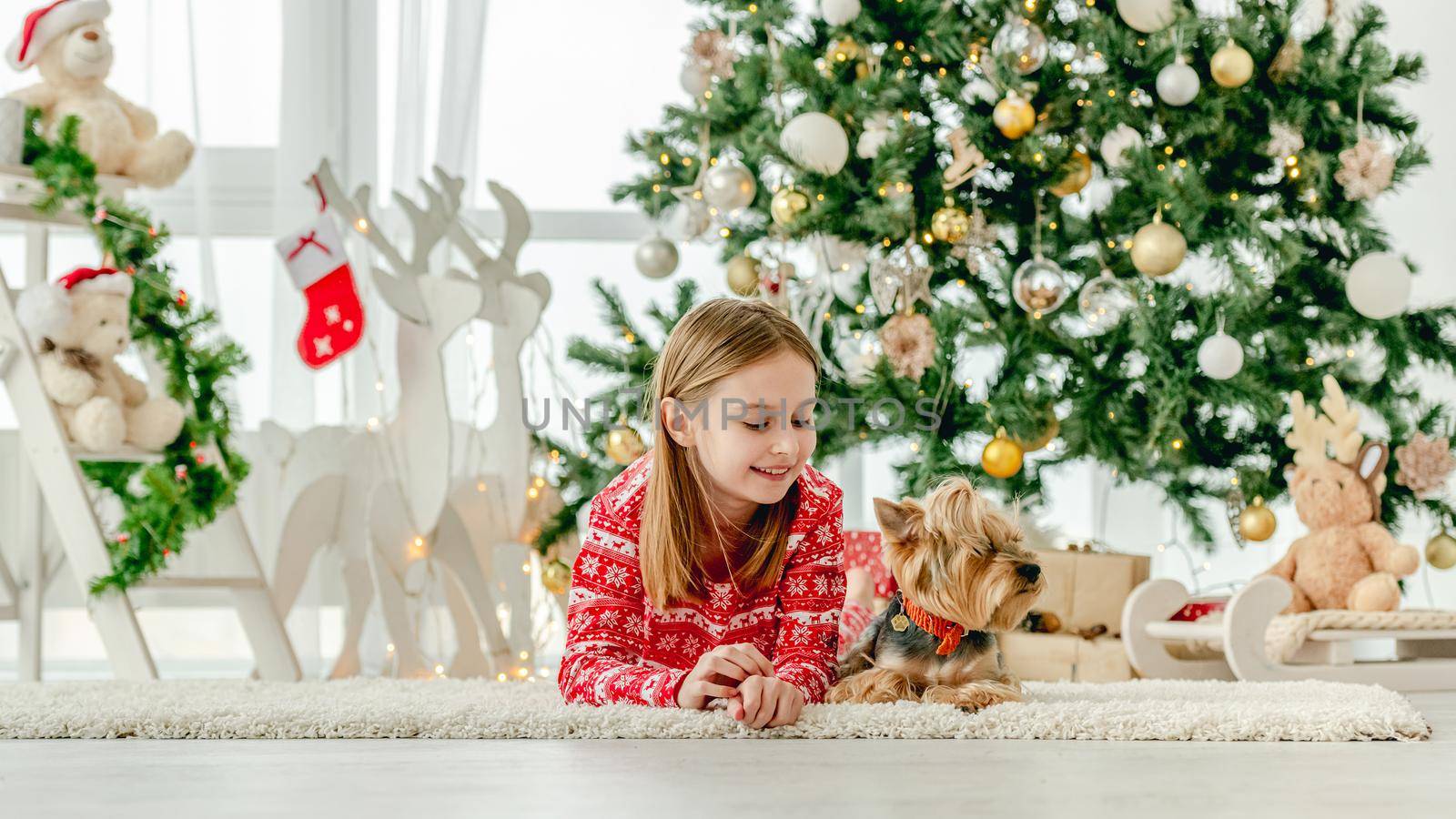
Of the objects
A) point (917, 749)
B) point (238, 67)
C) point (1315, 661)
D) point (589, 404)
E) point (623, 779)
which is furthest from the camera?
point (238, 67)

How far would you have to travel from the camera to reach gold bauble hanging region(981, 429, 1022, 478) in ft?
7.32

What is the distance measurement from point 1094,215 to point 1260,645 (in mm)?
897

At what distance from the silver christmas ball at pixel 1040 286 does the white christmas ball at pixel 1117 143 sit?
0.24 metres

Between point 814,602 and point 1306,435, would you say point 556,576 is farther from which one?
point 1306,435

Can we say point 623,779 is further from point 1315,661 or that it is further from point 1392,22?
point 1392,22

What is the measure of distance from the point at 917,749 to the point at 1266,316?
5.32 ft

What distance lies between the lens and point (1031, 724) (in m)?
1.10

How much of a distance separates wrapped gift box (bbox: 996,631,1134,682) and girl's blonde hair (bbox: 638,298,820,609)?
→ 95cm

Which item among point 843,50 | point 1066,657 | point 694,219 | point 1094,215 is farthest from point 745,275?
point 1066,657

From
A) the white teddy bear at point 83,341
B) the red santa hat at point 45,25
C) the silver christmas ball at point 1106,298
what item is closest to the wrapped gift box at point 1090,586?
the silver christmas ball at point 1106,298

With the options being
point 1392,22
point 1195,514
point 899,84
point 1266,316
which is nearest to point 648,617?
point 899,84

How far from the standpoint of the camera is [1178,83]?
88.3 inches

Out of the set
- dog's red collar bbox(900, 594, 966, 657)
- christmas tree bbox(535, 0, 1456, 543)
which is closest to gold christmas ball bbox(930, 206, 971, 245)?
christmas tree bbox(535, 0, 1456, 543)

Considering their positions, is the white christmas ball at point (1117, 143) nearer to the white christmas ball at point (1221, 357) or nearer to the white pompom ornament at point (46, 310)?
the white christmas ball at point (1221, 357)
